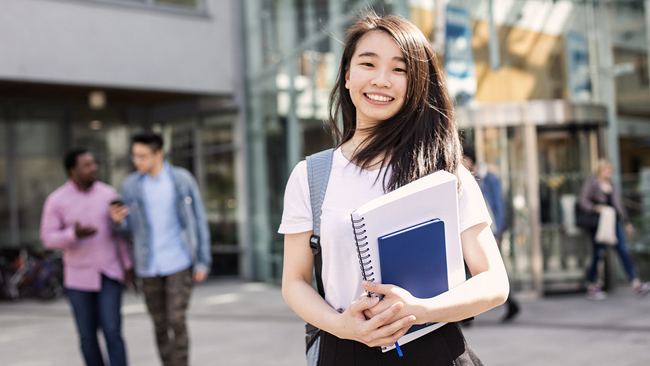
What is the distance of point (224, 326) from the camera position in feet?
25.9

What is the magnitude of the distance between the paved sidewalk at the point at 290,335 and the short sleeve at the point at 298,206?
4012mm

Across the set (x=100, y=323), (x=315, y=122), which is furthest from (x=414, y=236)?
(x=315, y=122)

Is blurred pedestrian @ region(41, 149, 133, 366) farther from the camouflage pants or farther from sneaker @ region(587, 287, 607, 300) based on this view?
sneaker @ region(587, 287, 607, 300)

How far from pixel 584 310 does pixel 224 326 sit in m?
4.18

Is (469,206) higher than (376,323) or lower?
higher

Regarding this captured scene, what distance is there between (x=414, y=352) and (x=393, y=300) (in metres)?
0.28

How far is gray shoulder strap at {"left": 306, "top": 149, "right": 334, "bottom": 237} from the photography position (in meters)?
1.75

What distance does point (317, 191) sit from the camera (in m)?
1.76

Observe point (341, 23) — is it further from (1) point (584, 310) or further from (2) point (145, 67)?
(1) point (584, 310)

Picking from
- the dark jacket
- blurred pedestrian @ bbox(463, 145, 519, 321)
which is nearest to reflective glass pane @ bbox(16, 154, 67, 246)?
blurred pedestrian @ bbox(463, 145, 519, 321)

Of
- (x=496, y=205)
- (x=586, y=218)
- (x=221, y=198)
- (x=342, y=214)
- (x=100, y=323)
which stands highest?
(x=342, y=214)

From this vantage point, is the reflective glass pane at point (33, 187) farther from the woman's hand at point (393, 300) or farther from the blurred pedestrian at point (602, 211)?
the woman's hand at point (393, 300)

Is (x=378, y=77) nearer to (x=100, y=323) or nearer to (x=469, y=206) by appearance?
(x=469, y=206)

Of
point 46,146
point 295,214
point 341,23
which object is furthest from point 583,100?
point 46,146
